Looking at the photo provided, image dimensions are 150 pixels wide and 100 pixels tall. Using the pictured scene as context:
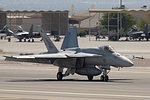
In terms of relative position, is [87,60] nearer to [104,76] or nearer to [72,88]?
[104,76]

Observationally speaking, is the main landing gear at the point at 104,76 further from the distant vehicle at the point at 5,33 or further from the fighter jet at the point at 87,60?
the distant vehicle at the point at 5,33

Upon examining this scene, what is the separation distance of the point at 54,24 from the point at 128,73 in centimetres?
11619

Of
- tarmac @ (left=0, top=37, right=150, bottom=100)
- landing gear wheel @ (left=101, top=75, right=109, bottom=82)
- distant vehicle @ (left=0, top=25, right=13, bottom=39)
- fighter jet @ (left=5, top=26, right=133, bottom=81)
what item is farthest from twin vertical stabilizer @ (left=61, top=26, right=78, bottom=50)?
distant vehicle @ (left=0, top=25, right=13, bottom=39)

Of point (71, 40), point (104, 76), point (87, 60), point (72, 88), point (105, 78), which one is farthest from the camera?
point (71, 40)

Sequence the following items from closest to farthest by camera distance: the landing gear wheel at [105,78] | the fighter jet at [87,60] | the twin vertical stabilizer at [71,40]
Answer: the landing gear wheel at [105,78] < the fighter jet at [87,60] < the twin vertical stabilizer at [71,40]

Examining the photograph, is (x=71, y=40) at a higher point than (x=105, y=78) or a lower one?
higher

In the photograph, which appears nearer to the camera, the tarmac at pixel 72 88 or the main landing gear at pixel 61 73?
the tarmac at pixel 72 88

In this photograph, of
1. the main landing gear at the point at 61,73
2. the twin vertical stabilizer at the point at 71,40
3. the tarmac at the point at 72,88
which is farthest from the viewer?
the twin vertical stabilizer at the point at 71,40

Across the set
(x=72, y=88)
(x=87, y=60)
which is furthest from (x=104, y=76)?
(x=72, y=88)

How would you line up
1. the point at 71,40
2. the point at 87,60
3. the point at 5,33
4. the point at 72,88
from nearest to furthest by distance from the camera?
the point at 72,88
the point at 87,60
the point at 71,40
the point at 5,33

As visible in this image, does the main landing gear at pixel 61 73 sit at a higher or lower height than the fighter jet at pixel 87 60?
lower

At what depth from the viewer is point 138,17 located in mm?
187000

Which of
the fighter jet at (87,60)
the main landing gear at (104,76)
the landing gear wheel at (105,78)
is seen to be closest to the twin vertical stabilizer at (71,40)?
the fighter jet at (87,60)

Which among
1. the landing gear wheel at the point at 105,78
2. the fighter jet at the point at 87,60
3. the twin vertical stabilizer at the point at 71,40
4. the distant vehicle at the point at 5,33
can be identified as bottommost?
the distant vehicle at the point at 5,33
